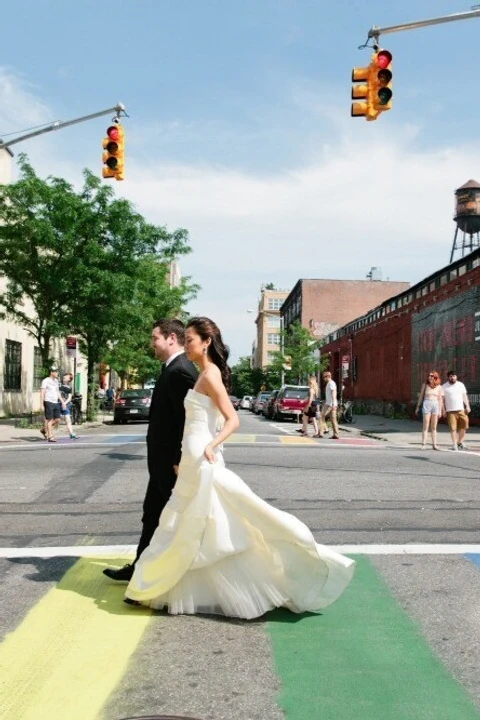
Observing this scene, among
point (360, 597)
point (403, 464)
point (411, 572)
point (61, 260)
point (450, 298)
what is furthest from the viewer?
point (450, 298)

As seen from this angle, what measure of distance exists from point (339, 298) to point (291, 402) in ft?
197

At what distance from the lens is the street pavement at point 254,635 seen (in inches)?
130

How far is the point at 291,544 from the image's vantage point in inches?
172

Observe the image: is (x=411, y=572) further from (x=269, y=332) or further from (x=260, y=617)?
(x=269, y=332)

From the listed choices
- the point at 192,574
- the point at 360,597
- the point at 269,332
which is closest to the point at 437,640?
the point at 360,597

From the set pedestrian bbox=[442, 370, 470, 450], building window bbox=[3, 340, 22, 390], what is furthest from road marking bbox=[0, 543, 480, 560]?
building window bbox=[3, 340, 22, 390]

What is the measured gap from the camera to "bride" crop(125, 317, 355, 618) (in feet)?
14.3

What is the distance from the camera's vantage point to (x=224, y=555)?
432cm

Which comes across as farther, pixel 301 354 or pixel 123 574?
pixel 301 354

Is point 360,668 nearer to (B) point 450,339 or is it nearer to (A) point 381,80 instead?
(A) point 381,80

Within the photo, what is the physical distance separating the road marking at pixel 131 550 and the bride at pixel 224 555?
1674mm

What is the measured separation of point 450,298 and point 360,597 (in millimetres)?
27526

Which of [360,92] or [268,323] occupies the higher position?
[268,323]

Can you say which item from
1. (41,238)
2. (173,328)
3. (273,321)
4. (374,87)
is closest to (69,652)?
(173,328)
